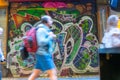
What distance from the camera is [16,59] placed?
50.2 feet

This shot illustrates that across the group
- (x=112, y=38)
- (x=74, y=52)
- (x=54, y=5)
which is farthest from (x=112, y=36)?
(x=54, y=5)

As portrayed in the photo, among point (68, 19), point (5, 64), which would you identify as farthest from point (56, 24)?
point (5, 64)

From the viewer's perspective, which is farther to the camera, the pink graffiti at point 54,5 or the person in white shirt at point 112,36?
the pink graffiti at point 54,5

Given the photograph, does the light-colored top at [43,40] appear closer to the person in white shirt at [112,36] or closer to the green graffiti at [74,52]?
the person in white shirt at [112,36]

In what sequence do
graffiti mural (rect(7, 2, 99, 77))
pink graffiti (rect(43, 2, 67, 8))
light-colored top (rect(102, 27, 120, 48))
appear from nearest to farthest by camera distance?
1. light-colored top (rect(102, 27, 120, 48))
2. graffiti mural (rect(7, 2, 99, 77))
3. pink graffiti (rect(43, 2, 67, 8))

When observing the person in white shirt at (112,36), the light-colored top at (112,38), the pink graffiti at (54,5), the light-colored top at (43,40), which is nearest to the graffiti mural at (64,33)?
the pink graffiti at (54,5)

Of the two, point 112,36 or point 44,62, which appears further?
point 44,62

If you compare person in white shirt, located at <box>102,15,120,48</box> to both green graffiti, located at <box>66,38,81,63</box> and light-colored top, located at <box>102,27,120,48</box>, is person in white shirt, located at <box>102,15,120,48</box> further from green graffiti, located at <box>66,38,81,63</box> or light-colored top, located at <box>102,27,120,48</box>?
green graffiti, located at <box>66,38,81,63</box>

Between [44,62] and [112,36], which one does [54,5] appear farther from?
[112,36]

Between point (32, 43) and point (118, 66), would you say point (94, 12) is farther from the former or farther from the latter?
point (118, 66)

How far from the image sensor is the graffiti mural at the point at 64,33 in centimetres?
1529

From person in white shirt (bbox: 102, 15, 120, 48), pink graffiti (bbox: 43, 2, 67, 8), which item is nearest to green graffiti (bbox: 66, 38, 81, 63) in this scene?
pink graffiti (bbox: 43, 2, 67, 8)

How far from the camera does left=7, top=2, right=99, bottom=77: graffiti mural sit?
15.3 m

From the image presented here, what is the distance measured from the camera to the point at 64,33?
15414 millimetres
